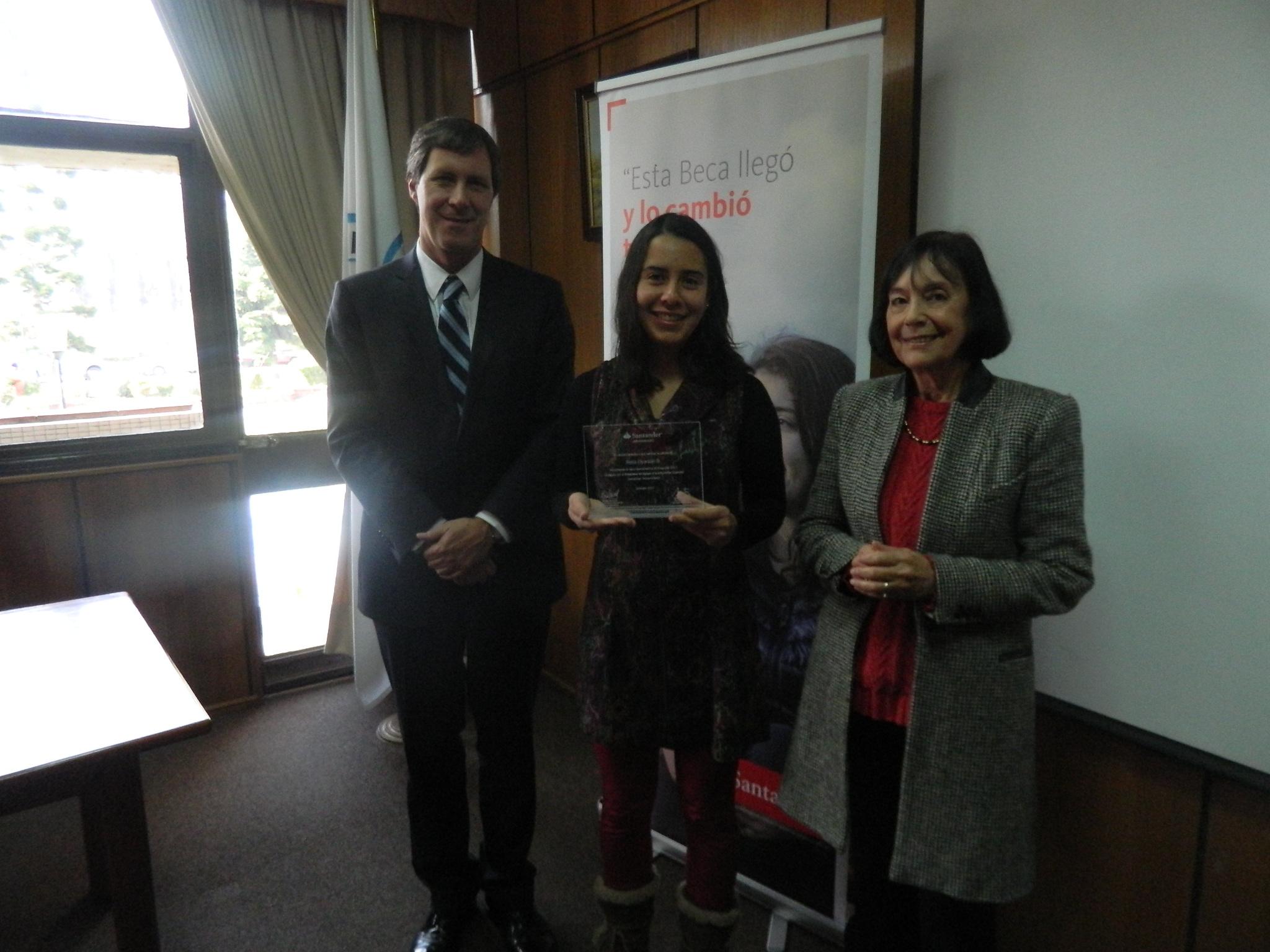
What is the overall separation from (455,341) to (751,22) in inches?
47.7

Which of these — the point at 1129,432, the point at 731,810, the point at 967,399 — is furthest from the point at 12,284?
the point at 1129,432

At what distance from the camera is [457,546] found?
157cm

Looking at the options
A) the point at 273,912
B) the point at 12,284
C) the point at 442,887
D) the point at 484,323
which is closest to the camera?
the point at 484,323

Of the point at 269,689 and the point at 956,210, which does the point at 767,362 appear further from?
the point at 269,689

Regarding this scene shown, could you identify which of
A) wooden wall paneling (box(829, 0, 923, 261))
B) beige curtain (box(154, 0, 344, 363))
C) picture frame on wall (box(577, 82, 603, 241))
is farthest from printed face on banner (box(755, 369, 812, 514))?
beige curtain (box(154, 0, 344, 363))

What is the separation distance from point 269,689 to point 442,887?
183 centimetres

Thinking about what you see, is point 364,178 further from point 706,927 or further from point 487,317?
point 706,927

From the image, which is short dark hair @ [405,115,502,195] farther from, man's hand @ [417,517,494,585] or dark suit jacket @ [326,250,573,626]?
man's hand @ [417,517,494,585]

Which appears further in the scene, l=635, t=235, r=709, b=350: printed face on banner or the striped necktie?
the striped necktie

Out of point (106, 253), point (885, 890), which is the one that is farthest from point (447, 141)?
point (106, 253)

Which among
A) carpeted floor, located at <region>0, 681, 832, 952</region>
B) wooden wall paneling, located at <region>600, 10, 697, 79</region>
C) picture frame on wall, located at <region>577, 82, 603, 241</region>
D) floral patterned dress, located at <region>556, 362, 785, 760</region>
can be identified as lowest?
carpeted floor, located at <region>0, 681, 832, 952</region>

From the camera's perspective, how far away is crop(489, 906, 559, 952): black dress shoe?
5.96 feet

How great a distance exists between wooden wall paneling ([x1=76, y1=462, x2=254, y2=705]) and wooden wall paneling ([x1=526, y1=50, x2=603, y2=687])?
124 cm

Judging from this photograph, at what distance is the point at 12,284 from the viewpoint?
9.01 ft
